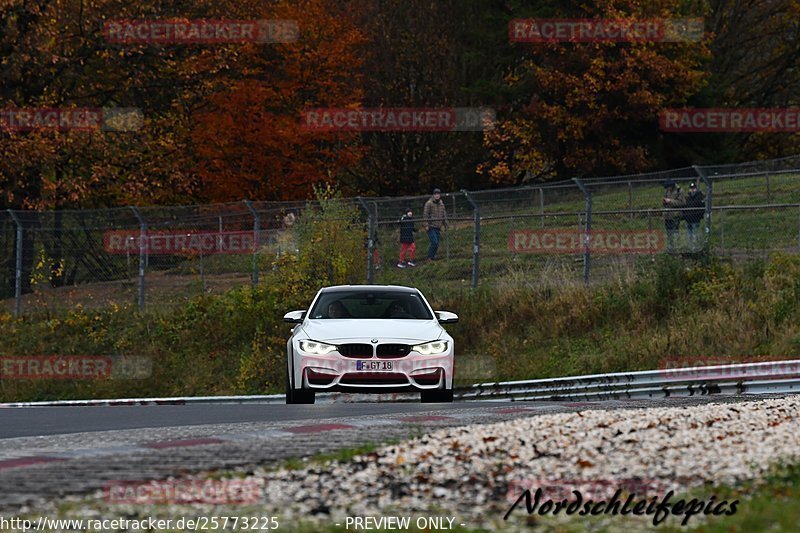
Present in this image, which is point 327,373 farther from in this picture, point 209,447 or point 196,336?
point 196,336

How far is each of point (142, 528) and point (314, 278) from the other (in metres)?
21.8

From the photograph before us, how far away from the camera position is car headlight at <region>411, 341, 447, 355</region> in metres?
16.5

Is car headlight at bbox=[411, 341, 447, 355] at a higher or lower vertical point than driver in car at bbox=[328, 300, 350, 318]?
lower

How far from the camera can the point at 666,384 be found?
774 inches

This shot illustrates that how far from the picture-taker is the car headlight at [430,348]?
16453 millimetres

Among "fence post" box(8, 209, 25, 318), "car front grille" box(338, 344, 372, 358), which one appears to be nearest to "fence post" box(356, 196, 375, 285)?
"fence post" box(8, 209, 25, 318)

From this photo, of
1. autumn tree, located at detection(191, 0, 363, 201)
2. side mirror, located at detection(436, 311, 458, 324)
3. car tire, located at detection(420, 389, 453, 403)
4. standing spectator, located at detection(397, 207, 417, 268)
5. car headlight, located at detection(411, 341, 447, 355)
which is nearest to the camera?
car headlight, located at detection(411, 341, 447, 355)

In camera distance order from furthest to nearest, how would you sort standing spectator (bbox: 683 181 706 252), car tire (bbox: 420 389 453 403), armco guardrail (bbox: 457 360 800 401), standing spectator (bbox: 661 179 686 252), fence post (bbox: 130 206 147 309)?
fence post (bbox: 130 206 147 309)
standing spectator (bbox: 661 179 686 252)
standing spectator (bbox: 683 181 706 252)
armco guardrail (bbox: 457 360 800 401)
car tire (bbox: 420 389 453 403)

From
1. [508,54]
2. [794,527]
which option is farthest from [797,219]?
[508,54]

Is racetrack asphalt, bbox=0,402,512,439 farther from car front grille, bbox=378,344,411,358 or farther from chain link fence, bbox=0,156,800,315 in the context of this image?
chain link fence, bbox=0,156,800,315

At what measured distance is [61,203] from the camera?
39812mm

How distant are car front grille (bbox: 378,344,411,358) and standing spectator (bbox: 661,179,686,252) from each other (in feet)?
32.3

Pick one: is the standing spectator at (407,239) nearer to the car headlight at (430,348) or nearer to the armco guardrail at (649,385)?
the armco guardrail at (649,385)

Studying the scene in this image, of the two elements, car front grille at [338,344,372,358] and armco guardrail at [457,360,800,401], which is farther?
armco guardrail at [457,360,800,401]
